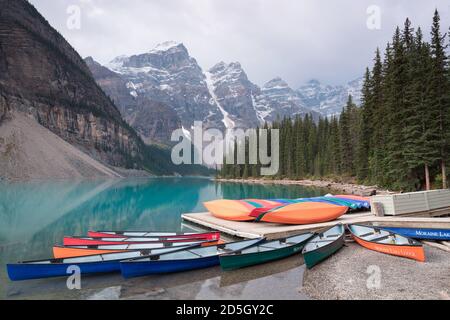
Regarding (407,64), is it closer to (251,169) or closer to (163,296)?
(163,296)

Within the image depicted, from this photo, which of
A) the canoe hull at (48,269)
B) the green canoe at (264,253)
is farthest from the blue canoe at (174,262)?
the canoe hull at (48,269)

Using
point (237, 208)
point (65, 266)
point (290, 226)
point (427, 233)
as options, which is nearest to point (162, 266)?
point (65, 266)

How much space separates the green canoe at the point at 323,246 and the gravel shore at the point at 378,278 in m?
0.32

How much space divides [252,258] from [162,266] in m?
3.97

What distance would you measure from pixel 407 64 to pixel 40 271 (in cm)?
4019

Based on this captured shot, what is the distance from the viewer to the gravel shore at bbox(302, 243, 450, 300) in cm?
1005

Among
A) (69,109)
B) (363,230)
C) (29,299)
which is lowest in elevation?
(29,299)

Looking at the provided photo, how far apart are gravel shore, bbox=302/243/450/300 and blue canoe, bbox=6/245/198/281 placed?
21.6 ft

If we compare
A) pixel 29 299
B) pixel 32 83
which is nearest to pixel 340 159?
pixel 29 299

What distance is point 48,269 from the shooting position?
1210 cm

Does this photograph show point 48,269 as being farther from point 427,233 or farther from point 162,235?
point 427,233

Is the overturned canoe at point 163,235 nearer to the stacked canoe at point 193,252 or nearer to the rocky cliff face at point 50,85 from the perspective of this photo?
the stacked canoe at point 193,252

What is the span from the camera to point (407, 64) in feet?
117

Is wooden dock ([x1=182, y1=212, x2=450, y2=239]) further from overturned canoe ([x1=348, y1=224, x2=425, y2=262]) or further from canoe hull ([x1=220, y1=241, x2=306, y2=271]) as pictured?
canoe hull ([x1=220, y1=241, x2=306, y2=271])
